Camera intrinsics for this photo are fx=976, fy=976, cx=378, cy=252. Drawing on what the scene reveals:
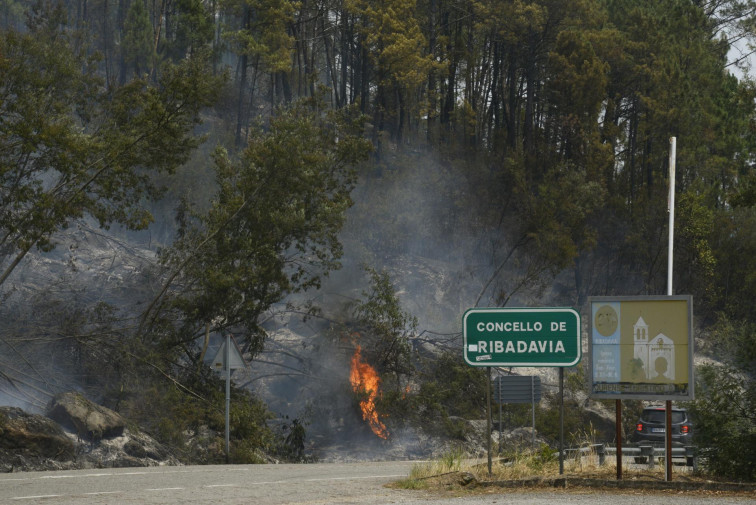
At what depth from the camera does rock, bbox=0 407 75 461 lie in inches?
804

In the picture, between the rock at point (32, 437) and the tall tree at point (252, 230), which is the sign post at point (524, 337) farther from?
the tall tree at point (252, 230)

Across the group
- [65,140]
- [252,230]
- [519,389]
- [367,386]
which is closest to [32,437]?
[65,140]

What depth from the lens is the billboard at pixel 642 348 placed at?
542 inches

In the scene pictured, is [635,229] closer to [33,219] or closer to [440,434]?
[440,434]

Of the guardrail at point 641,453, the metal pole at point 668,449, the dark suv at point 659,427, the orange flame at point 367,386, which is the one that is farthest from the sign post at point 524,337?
the orange flame at point 367,386

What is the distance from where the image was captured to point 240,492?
1380 cm

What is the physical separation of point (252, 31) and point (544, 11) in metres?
16.9

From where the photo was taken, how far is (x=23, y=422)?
2106 cm

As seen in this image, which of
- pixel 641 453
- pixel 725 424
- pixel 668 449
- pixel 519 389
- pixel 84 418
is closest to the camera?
pixel 668 449

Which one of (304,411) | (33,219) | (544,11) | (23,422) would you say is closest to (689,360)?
(23,422)

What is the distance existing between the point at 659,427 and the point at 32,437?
1581 cm

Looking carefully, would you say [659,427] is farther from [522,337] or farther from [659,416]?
[522,337]

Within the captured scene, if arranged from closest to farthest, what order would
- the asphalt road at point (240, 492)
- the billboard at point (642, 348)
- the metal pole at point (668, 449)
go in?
1. the asphalt road at point (240, 492)
2. the metal pole at point (668, 449)
3. the billboard at point (642, 348)

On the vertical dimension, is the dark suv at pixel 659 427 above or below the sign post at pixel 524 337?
below
